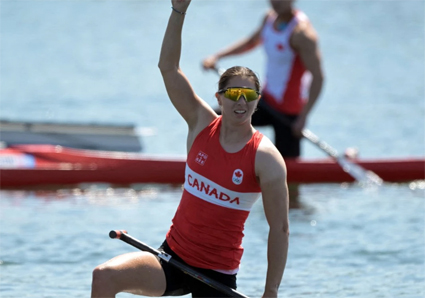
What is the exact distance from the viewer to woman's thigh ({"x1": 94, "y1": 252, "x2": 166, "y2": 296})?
4.65 m

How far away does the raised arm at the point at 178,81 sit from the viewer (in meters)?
5.11

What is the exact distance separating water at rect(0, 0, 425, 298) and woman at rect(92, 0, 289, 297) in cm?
214

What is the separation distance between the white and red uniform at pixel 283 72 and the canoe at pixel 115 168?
784mm

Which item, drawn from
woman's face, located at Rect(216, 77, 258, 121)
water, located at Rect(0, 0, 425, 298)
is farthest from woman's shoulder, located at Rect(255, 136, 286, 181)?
water, located at Rect(0, 0, 425, 298)

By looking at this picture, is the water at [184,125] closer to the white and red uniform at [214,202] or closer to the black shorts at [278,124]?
the black shorts at [278,124]

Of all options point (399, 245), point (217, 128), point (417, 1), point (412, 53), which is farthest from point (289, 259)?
point (417, 1)

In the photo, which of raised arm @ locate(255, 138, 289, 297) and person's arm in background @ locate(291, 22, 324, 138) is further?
person's arm in background @ locate(291, 22, 324, 138)

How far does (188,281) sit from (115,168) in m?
6.02

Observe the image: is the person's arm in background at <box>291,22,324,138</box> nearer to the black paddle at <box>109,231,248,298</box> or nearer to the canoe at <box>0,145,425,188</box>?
the canoe at <box>0,145,425,188</box>

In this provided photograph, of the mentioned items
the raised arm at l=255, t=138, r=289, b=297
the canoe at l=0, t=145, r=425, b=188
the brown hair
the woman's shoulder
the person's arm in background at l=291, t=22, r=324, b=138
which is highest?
the person's arm in background at l=291, t=22, r=324, b=138

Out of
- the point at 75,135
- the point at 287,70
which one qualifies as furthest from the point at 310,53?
the point at 75,135

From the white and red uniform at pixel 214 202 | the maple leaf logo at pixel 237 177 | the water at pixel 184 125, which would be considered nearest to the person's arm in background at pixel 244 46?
the water at pixel 184 125

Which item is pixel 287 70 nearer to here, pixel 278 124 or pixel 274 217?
pixel 278 124

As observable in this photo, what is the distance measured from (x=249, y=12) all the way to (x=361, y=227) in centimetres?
1932
